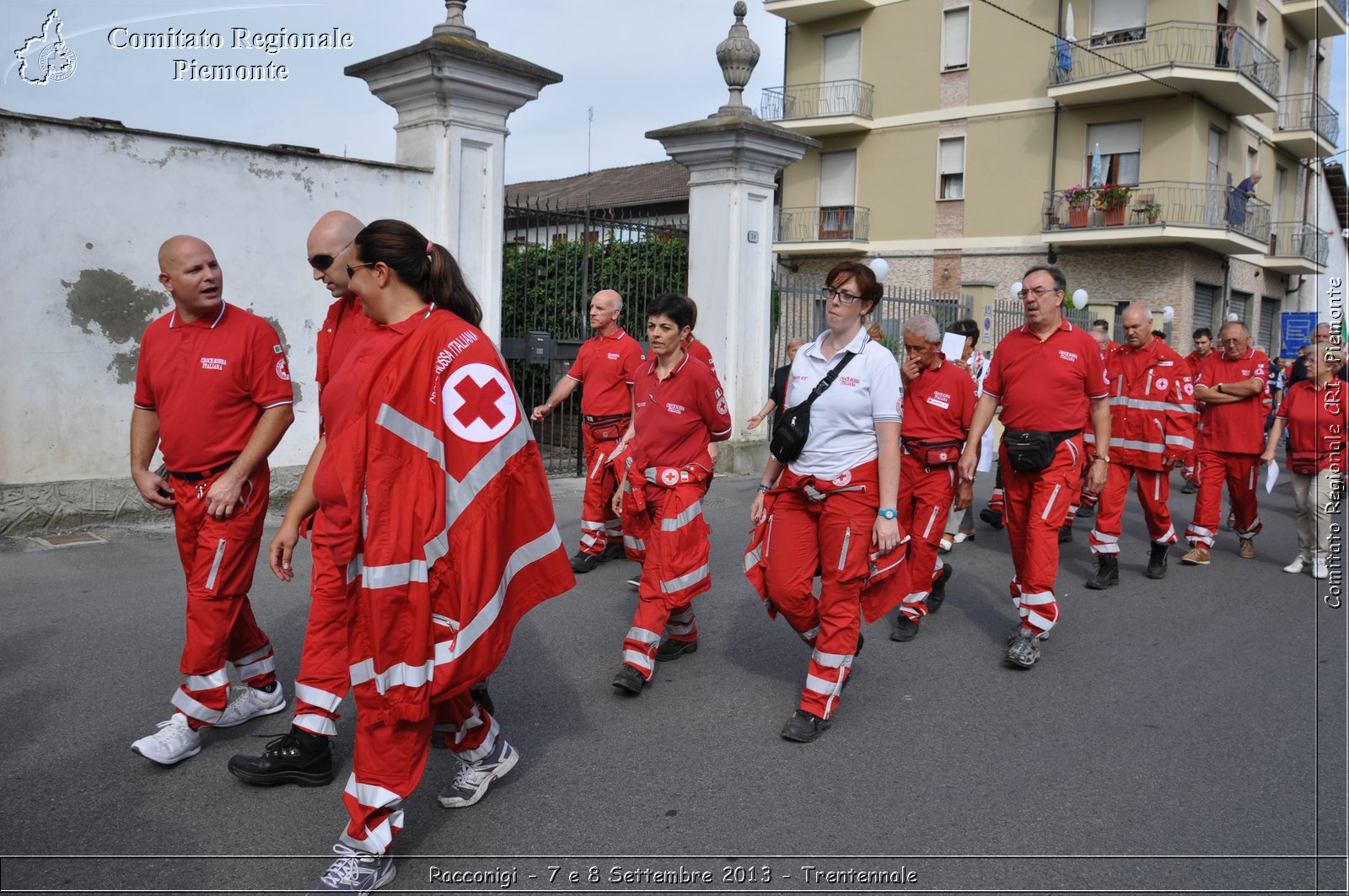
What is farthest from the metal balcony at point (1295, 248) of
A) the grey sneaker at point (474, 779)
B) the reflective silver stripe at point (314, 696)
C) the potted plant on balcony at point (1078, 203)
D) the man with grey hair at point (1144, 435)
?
the reflective silver stripe at point (314, 696)

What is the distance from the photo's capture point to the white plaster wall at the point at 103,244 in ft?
24.9

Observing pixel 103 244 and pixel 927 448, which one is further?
pixel 103 244

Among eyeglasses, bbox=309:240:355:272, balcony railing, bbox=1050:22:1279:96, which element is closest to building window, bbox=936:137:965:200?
balcony railing, bbox=1050:22:1279:96

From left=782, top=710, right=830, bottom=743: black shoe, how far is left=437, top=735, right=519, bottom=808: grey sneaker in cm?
128

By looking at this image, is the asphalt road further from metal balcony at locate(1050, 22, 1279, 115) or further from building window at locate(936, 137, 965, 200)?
building window at locate(936, 137, 965, 200)

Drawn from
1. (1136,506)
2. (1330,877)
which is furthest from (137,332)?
(1136,506)

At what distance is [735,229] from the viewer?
40.5ft

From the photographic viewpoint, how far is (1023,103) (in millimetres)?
27688

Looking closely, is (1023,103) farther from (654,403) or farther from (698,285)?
(654,403)

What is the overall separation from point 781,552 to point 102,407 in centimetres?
598

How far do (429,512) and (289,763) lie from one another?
1.45 meters

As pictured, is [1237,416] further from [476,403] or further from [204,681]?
[204,681]

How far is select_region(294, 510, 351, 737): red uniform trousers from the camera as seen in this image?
148 inches

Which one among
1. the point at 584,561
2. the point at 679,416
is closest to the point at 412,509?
the point at 679,416
